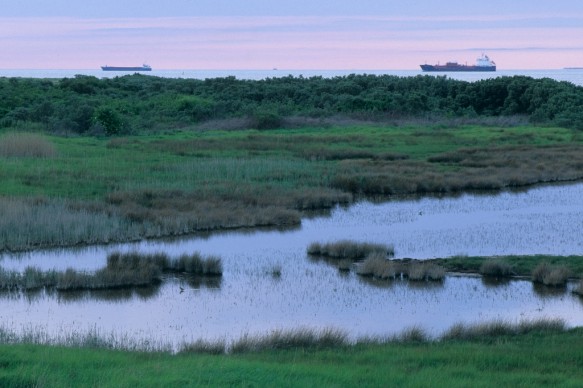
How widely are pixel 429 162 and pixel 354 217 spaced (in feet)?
52.2

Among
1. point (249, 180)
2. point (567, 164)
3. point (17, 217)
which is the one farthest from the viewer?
point (567, 164)

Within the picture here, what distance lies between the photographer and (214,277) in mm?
22281

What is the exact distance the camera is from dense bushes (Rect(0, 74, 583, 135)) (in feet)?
213

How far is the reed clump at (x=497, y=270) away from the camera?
2181 cm

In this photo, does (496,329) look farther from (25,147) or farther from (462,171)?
(25,147)

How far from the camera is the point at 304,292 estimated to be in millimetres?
20125

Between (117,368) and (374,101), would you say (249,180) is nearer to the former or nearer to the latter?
(117,368)

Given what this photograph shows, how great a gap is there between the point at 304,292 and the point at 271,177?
18272 mm

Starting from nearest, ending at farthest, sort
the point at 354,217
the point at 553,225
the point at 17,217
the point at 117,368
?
1. the point at 117,368
2. the point at 17,217
3. the point at 553,225
4. the point at 354,217

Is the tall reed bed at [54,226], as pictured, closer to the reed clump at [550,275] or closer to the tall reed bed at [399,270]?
the tall reed bed at [399,270]

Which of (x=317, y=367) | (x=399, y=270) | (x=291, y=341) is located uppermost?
(x=317, y=367)

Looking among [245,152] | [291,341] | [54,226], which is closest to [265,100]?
[245,152]

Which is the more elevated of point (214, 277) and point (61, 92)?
point (61, 92)

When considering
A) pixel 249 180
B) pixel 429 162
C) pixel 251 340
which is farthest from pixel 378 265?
pixel 429 162
